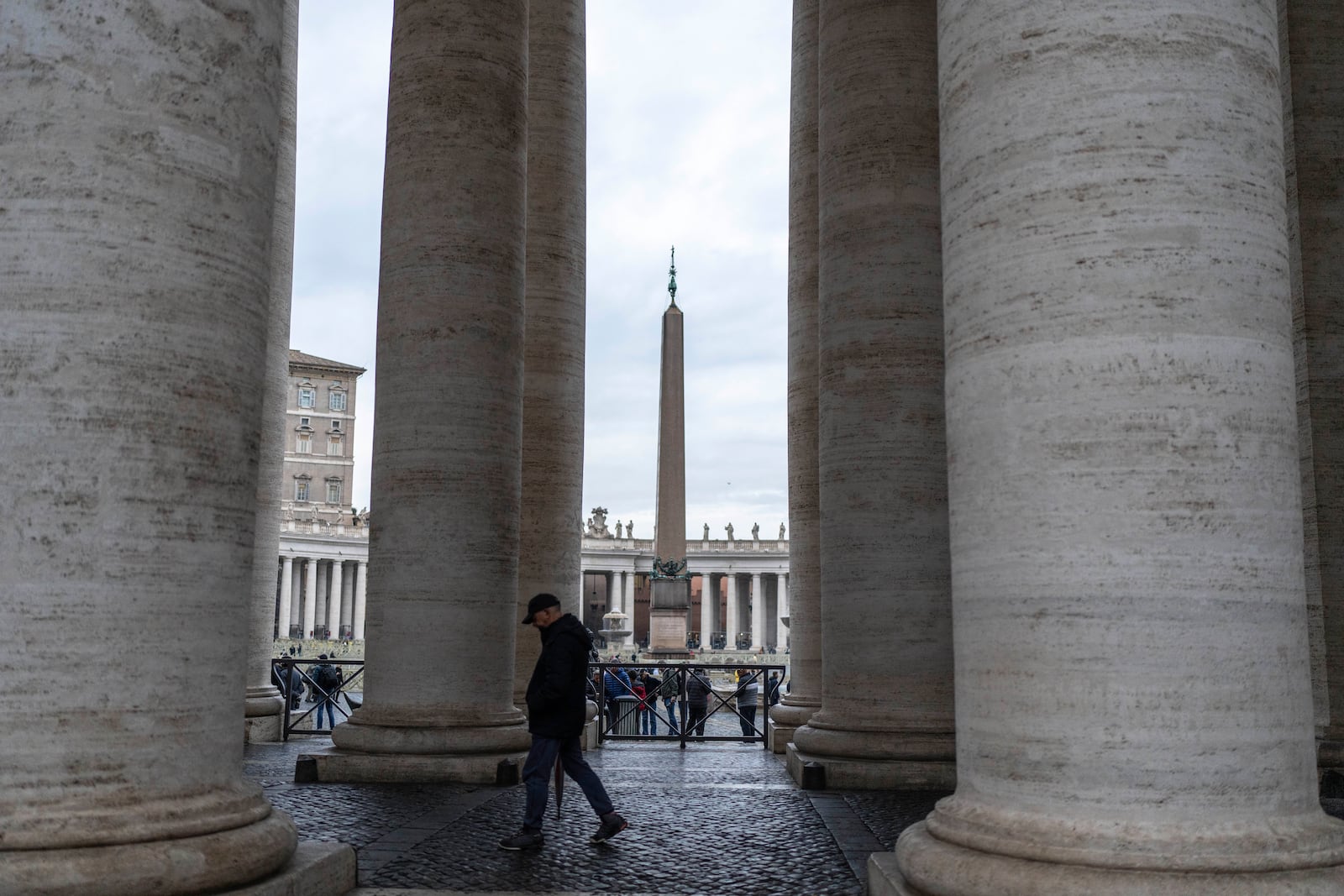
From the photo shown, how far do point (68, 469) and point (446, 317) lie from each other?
1439 centimetres

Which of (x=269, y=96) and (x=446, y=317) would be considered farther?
(x=446, y=317)

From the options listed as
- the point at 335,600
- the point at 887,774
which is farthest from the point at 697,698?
the point at 335,600

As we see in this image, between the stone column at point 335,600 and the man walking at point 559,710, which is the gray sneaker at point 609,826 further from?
the stone column at point 335,600

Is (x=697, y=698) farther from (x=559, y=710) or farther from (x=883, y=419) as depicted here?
(x=559, y=710)

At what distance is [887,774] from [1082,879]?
1277 centimetres

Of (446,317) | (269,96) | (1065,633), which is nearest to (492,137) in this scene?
(446,317)

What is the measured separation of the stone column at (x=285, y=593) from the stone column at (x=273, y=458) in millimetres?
134815

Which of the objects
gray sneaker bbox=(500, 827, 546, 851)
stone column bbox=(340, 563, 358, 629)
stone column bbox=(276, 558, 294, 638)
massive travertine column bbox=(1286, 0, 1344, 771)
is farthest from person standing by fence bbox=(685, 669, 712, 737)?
stone column bbox=(340, 563, 358, 629)

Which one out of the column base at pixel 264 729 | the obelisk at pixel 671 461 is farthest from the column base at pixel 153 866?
the obelisk at pixel 671 461

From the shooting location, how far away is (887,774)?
2164 centimetres

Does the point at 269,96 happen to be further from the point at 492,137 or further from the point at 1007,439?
the point at 492,137

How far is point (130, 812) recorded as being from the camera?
32.6ft

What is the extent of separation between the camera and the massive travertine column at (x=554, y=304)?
31.3m

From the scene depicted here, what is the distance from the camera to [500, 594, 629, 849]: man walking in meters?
17.0
